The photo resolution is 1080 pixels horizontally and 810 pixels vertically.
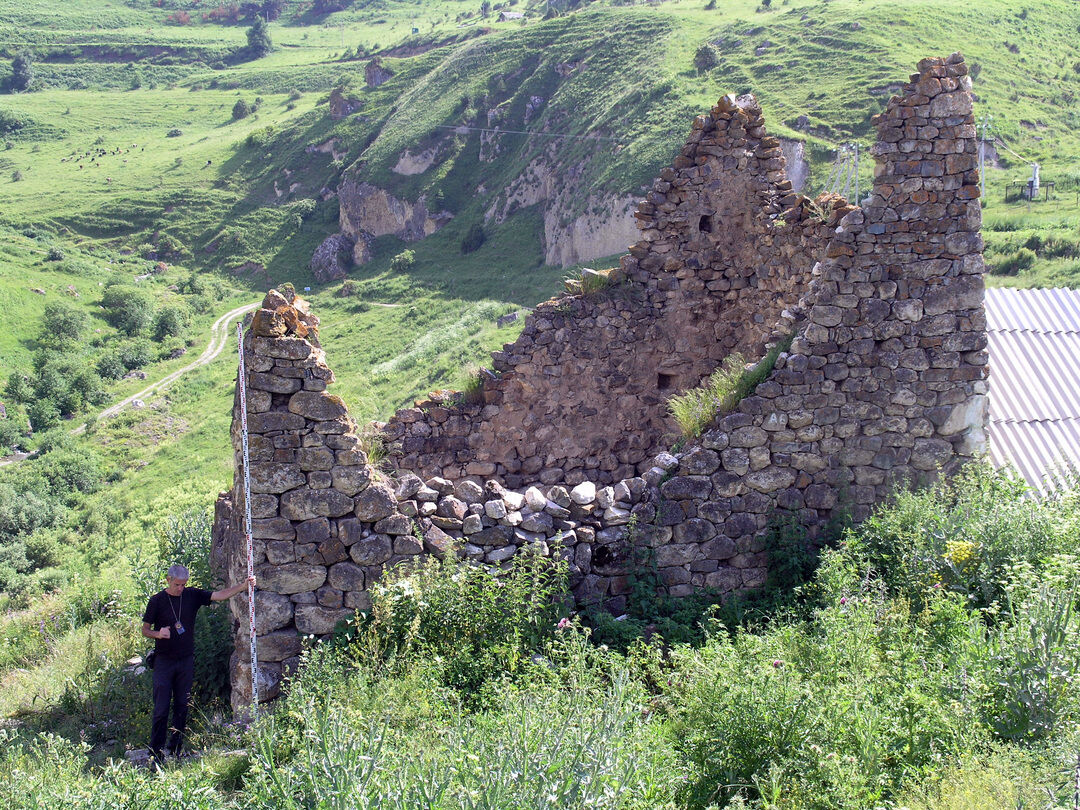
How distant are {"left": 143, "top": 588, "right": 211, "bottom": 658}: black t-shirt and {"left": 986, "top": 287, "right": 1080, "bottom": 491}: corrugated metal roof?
662cm

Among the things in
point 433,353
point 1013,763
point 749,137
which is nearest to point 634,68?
point 433,353

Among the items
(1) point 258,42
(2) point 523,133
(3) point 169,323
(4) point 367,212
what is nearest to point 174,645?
(3) point 169,323

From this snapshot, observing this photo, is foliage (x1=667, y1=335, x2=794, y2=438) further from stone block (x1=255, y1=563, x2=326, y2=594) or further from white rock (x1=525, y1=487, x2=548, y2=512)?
stone block (x1=255, y1=563, x2=326, y2=594)

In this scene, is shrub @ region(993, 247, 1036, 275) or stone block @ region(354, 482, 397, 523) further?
shrub @ region(993, 247, 1036, 275)

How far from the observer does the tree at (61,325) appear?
4631 centimetres

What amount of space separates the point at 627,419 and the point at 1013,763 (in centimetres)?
586

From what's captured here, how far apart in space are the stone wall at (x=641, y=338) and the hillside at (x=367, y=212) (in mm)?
3975

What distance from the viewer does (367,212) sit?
58.2 metres

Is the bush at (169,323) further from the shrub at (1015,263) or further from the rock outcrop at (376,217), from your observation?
the shrub at (1015,263)

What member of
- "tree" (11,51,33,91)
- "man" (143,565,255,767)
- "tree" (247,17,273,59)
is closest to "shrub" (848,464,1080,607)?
"man" (143,565,255,767)

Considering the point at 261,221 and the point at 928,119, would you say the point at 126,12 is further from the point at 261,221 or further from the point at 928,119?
the point at 928,119

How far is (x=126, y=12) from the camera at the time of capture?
5054 inches

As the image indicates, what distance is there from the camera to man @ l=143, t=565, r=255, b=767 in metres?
5.91

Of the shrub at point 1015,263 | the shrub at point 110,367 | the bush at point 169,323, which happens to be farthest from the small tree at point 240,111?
the shrub at point 1015,263
